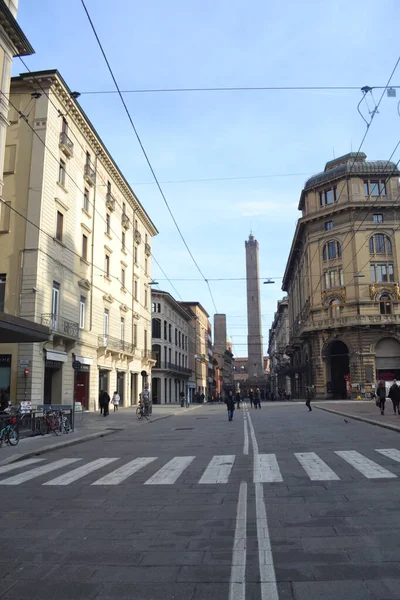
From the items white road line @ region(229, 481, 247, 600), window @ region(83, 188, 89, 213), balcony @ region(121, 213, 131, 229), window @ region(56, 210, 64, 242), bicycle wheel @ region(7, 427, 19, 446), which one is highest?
balcony @ region(121, 213, 131, 229)

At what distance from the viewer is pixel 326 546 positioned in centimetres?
530

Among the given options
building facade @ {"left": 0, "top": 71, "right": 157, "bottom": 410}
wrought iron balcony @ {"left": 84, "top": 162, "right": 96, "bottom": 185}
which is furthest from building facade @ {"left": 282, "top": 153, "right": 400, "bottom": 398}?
wrought iron balcony @ {"left": 84, "top": 162, "right": 96, "bottom": 185}

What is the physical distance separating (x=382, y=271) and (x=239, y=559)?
54201mm

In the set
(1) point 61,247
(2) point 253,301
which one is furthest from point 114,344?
(2) point 253,301

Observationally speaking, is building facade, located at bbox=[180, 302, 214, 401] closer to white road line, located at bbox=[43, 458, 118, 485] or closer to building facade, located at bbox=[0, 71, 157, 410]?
building facade, located at bbox=[0, 71, 157, 410]

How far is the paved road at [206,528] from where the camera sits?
4395 millimetres

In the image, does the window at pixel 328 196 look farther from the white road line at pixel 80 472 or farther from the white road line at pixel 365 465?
the white road line at pixel 80 472

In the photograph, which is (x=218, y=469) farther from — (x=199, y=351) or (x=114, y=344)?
(x=199, y=351)

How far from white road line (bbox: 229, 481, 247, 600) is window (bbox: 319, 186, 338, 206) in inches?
2198

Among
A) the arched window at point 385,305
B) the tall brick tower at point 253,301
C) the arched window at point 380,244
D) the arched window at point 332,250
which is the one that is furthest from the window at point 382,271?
the tall brick tower at point 253,301

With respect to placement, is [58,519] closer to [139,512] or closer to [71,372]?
[139,512]

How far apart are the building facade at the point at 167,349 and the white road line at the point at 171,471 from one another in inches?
1965

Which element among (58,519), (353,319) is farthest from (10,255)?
(353,319)

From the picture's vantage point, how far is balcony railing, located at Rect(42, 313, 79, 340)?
89.2 feet
